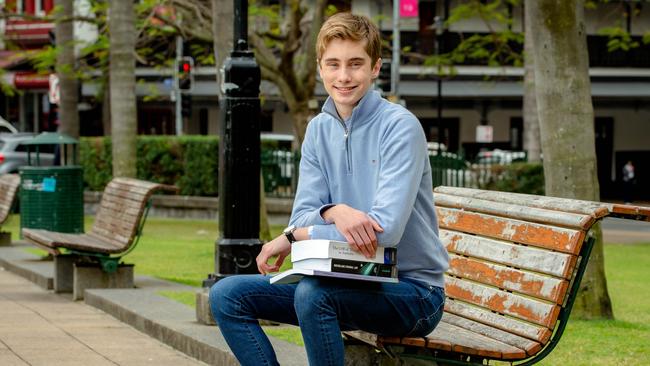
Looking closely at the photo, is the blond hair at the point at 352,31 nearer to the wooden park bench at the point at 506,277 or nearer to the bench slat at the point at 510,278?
the wooden park bench at the point at 506,277

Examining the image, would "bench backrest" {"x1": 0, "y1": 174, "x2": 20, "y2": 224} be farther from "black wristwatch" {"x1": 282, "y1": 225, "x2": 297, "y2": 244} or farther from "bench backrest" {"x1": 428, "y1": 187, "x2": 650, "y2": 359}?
"black wristwatch" {"x1": 282, "y1": 225, "x2": 297, "y2": 244}

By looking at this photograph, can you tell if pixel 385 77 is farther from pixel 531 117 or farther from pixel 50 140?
pixel 50 140

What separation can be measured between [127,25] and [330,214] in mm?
17420

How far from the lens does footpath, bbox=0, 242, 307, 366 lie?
331 inches

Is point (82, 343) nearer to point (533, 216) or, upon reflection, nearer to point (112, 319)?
point (112, 319)

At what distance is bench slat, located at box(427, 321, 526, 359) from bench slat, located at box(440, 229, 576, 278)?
358 millimetres

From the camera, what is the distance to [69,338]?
9.56m

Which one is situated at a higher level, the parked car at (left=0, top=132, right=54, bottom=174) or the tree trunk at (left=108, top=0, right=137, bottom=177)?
the tree trunk at (left=108, top=0, right=137, bottom=177)

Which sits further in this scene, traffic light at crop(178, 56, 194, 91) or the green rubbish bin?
traffic light at crop(178, 56, 194, 91)

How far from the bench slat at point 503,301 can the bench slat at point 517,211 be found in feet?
1.08

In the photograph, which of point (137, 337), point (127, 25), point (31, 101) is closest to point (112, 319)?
point (137, 337)

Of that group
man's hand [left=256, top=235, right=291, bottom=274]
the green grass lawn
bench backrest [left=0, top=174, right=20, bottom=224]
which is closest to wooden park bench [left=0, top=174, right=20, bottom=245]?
bench backrest [left=0, top=174, right=20, bottom=224]

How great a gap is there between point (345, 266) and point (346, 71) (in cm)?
82

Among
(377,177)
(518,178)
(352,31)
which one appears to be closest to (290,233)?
(377,177)
